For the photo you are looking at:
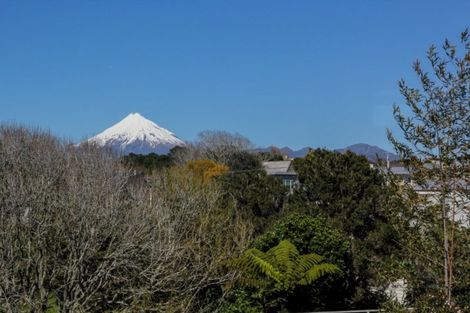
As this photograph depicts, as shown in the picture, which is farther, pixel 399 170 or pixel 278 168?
pixel 278 168

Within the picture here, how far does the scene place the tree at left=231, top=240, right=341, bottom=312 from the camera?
12188mm

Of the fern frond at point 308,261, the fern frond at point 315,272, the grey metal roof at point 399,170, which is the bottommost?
the fern frond at point 315,272

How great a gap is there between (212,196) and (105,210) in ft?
24.9

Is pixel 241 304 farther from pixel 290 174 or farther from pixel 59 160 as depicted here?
pixel 290 174

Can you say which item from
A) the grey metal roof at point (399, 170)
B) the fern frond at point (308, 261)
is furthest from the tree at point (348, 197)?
the grey metal roof at point (399, 170)

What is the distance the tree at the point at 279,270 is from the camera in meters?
12.2

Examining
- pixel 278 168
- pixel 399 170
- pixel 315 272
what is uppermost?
pixel 278 168

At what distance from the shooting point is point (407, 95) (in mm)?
6043

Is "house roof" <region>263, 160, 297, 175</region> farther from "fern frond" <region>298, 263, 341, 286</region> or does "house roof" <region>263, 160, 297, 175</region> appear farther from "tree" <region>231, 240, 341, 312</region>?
"fern frond" <region>298, 263, 341, 286</region>

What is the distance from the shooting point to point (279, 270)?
12.3 metres

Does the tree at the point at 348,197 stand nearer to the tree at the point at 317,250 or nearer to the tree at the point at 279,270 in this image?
the tree at the point at 317,250

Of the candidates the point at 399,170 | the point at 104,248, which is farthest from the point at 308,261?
the point at 399,170

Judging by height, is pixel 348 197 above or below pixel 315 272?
above

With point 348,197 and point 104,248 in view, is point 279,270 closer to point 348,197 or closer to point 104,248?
point 104,248
